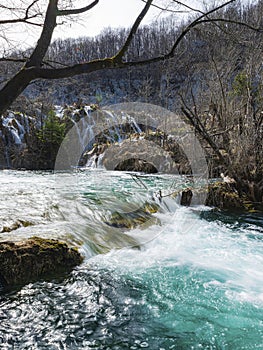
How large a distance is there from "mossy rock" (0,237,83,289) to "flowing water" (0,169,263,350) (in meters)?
Result: 0.19

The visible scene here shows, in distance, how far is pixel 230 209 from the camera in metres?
7.74

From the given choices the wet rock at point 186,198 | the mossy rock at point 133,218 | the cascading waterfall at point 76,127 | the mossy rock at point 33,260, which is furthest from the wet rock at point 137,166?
the mossy rock at point 33,260

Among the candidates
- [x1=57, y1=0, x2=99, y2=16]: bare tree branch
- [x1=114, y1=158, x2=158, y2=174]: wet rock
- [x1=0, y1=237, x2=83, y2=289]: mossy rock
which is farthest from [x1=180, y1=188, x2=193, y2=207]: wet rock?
[x1=114, y1=158, x2=158, y2=174]: wet rock

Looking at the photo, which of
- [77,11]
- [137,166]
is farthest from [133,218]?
[137,166]

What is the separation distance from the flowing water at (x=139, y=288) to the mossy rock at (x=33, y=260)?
19 cm

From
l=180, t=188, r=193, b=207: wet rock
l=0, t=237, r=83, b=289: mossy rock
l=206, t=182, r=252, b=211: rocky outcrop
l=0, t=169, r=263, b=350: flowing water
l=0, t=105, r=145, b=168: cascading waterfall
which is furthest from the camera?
l=0, t=105, r=145, b=168: cascading waterfall

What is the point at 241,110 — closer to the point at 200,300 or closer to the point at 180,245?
the point at 180,245

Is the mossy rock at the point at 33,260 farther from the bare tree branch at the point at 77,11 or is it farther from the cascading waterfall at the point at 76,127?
the cascading waterfall at the point at 76,127

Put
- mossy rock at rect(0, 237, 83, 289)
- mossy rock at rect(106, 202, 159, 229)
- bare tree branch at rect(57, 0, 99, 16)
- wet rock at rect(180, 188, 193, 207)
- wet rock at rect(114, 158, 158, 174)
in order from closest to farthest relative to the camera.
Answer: bare tree branch at rect(57, 0, 99, 16)
mossy rock at rect(0, 237, 83, 289)
mossy rock at rect(106, 202, 159, 229)
wet rock at rect(180, 188, 193, 207)
wet rock at rect(114, 158, 158, 174)

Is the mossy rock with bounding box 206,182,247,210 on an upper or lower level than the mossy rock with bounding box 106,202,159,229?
Result: upper

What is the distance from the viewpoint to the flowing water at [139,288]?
8.50 feet

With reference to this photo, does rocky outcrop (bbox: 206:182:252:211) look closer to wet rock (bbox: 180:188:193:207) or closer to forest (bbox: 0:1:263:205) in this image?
forest (bbox: 0:1:263:205)

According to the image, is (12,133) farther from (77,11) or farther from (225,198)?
(77,11)

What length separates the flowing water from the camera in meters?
2.59
